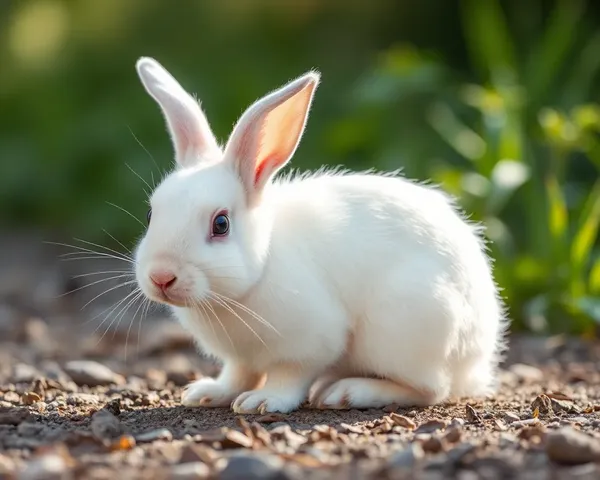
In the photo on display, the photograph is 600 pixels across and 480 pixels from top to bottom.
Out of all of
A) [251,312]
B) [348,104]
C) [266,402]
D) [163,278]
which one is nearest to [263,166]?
[251,312]

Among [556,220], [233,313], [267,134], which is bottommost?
[233,313]

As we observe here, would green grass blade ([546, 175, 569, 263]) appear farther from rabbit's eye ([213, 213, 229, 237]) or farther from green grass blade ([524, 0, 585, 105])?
rabbit's eye ([213, 213, 229, 237])

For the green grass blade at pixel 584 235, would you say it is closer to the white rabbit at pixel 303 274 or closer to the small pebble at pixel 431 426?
the white rabbit at pixel 303 274

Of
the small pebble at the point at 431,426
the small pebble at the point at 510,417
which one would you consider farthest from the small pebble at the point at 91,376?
the small pebble at the point at 510,417

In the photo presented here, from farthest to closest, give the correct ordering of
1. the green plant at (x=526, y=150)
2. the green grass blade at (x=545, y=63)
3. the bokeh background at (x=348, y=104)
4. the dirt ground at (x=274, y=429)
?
the green grass blade at (x=545, y=63) → the bokeh background at (x=348, y=104) → the green plant at (x=526, y=150) → the dirt ground at (x=274, y=429)

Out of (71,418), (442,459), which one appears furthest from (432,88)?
(442,459)

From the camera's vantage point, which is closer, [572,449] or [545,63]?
[572,449]

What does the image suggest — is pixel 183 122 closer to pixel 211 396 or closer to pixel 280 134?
pixel 280 134
